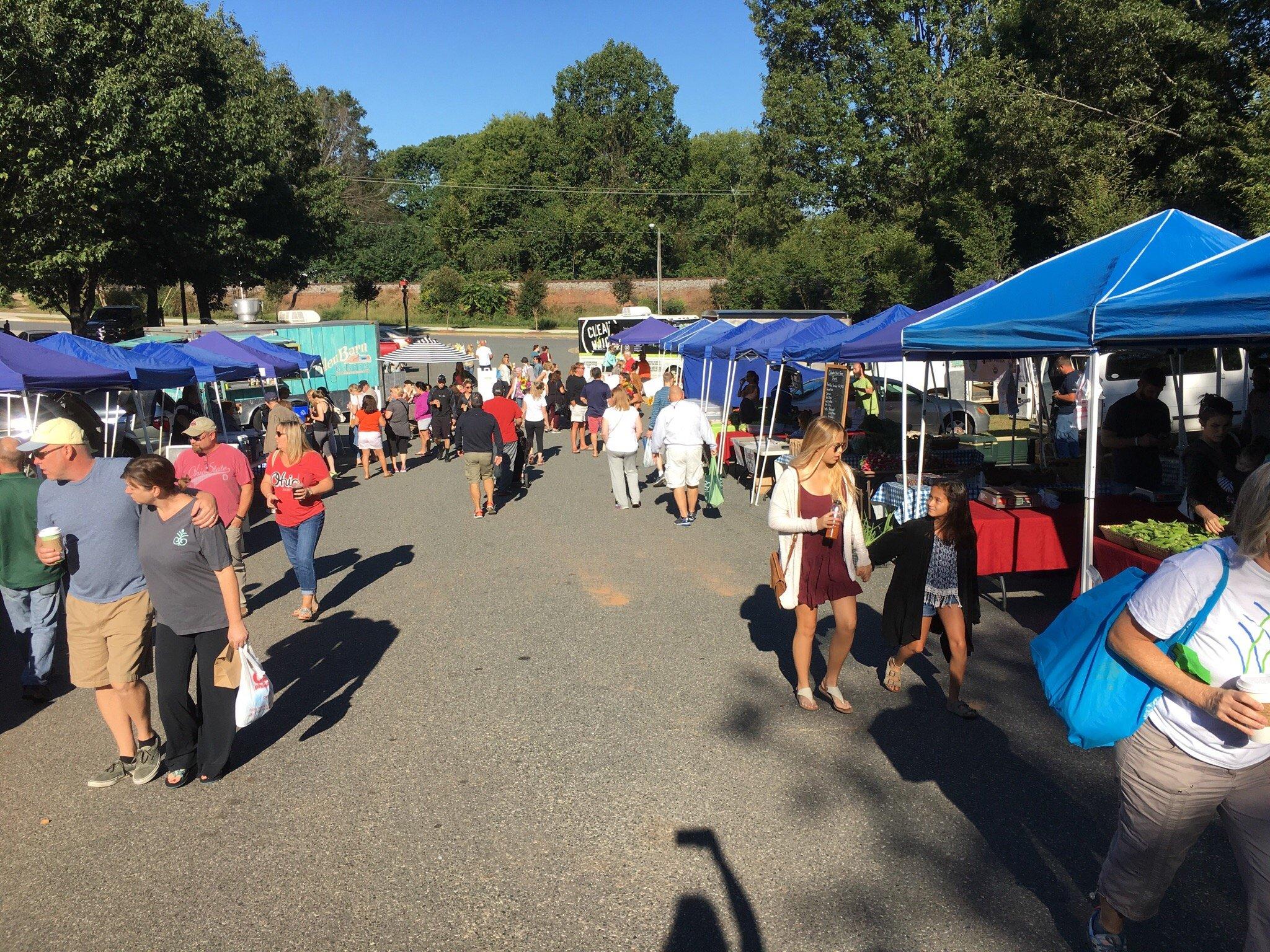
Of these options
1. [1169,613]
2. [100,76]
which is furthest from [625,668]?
[100,76]

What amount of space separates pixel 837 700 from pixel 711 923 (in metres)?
2.19

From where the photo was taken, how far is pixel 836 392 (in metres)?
13.6

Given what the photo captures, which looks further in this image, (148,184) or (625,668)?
(148,184)

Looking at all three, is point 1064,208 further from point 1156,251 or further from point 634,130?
point 634,130

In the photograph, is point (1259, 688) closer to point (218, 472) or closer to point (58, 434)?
point (58, 434)

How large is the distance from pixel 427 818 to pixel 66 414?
9944 mm

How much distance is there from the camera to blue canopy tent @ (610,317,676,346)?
22797 mm

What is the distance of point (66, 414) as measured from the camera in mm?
11570

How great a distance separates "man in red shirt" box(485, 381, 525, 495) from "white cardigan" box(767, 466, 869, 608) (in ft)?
25.1

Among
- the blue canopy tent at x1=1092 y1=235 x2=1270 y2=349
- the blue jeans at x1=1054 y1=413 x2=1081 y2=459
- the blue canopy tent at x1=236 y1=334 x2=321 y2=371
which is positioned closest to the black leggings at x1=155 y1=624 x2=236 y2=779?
the blue canopy tent at x1=1092 y1=235 x2=1270 y2=349

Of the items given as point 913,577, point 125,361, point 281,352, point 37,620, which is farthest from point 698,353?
point 37,620

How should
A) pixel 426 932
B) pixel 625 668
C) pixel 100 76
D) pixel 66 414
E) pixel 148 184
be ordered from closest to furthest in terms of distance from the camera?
pixel 426 932 < pixel 625 668 < pixel 66 414 < pixel 100 76 < pixel 148 184

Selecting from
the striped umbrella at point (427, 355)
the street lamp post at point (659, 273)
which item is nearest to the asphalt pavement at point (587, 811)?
the striped umbrella at point (427, 355)

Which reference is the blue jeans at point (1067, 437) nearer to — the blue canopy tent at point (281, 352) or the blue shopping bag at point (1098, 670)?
the blue shopping bag at point (1098, 670)
